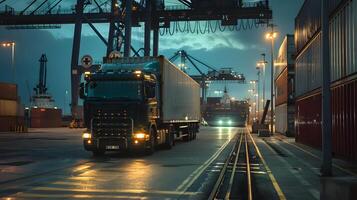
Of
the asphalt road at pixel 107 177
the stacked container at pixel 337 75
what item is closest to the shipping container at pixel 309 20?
the stacked container at pixel 337 75

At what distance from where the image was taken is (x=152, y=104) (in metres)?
24.0

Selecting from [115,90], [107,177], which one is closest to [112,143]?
[115,90]

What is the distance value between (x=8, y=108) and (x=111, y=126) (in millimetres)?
40366

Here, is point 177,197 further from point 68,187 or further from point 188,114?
point 188,114

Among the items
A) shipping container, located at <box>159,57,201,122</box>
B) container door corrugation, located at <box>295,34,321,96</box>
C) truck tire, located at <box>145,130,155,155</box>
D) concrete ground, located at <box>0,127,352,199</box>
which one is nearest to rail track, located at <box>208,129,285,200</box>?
concrete ground, located at <box>0,127,352,199</box>

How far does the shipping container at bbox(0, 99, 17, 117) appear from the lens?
5850cm

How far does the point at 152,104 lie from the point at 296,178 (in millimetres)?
9519

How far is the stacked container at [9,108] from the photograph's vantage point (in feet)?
193

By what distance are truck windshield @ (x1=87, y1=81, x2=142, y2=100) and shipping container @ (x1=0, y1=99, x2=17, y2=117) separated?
1505 inches

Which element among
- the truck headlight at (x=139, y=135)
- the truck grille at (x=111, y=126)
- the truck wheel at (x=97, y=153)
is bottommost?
the truck wheel at (x=97, y=153)

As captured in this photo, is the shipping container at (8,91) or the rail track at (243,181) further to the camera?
the shipping container at (8,91)

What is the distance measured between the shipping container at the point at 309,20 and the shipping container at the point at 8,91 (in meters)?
33.5

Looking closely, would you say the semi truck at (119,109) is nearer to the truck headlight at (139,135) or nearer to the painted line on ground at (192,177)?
the truck headlight at (139,135)

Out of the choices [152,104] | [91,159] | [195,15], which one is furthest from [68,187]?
[195,15]
